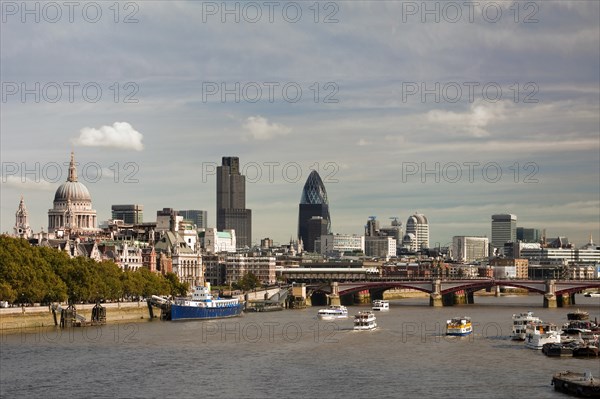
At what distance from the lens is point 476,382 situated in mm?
75250

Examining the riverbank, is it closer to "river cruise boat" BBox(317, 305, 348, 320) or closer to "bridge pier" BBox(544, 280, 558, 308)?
"river cruise boat" BBox(317, 305, 348, 320)

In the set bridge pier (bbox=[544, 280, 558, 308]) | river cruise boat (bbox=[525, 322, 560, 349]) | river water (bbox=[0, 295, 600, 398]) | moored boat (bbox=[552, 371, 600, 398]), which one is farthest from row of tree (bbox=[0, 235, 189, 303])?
bridge pier (bbox=[544, 280, 558, 308])

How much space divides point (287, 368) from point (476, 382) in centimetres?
1408

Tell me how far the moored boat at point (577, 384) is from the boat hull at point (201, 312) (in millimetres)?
69160

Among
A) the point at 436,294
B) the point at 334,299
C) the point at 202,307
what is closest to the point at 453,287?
the point at 436,294

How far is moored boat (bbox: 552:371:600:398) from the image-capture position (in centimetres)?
6819

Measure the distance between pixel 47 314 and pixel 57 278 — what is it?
7055 mm

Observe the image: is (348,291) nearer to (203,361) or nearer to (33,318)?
(33,318)

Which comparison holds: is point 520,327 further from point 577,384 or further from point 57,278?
point 57,278

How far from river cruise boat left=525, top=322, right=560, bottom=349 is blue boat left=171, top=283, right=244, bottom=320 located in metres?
46.4

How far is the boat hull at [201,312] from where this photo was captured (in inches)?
5330

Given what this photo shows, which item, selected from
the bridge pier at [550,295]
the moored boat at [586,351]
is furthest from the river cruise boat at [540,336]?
the bridge pier at [550,295]

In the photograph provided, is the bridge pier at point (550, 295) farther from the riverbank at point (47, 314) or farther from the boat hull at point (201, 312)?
the riverbank at point (47, 314)

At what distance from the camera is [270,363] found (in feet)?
280
